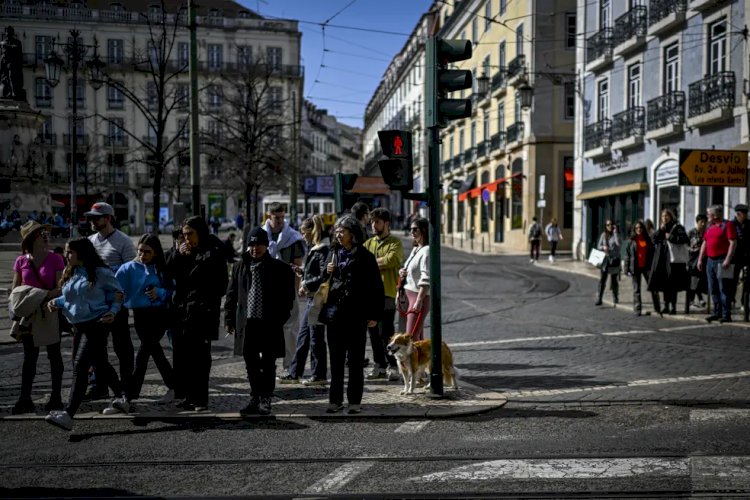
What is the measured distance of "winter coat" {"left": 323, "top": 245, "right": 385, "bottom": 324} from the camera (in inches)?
290

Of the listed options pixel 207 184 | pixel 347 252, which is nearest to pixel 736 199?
pixel 347 252

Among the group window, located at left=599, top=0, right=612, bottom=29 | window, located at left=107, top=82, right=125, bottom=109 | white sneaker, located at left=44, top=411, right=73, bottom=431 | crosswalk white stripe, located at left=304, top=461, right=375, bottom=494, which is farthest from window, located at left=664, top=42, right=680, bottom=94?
window, located at left=107, top=82, right=125, bottom=109

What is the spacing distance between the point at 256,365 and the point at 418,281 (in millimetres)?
2147

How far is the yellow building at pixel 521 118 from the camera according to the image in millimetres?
37125

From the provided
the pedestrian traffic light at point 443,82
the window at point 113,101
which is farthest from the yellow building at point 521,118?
the pedestrian traffic light at point 443,82

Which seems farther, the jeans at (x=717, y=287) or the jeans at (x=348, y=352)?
the jeans at (x=717, y=287)

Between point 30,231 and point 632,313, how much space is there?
1154 cm

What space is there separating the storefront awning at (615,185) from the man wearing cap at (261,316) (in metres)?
21.4

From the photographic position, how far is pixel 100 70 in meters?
20.9

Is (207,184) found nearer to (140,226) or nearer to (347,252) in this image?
(140,226)

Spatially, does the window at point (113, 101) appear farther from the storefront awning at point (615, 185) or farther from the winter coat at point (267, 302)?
the winter coat at point (267, 302)

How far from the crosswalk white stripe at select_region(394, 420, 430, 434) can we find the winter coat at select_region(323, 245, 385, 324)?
3.28ft

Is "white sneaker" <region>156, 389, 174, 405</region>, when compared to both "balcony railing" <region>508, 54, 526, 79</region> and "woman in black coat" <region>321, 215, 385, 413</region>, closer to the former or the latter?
"woman in black coat" <region>321, 215, 385, 413</region>

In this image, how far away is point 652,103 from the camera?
25.4 meters
